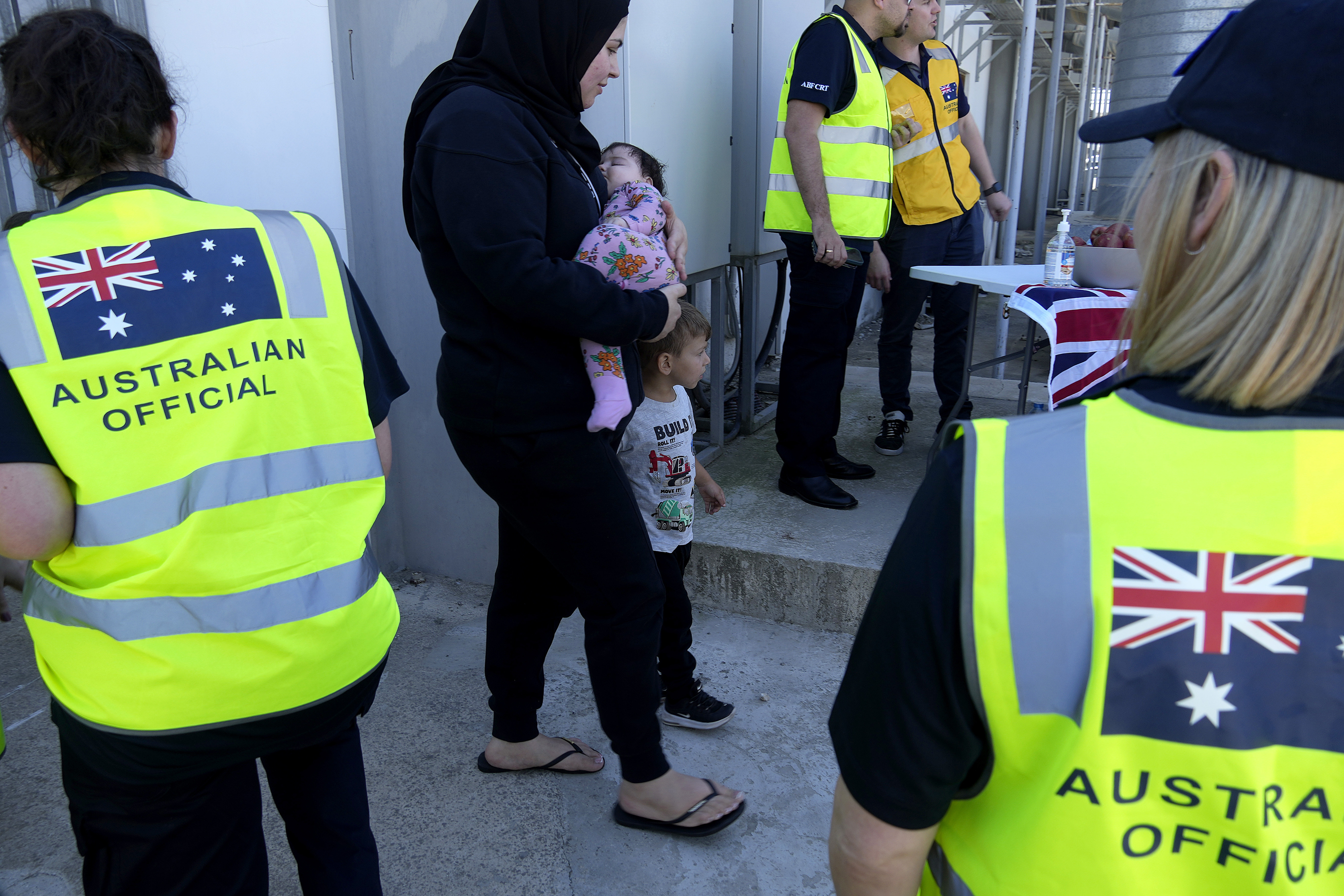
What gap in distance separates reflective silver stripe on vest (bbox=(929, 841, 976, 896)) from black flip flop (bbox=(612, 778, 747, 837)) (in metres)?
1.28

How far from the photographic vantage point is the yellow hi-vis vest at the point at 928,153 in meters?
3.90

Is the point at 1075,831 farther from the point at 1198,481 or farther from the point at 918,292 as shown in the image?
A: the point at 918,292

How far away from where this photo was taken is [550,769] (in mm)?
2346

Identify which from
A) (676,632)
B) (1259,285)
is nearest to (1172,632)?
(1259,285)

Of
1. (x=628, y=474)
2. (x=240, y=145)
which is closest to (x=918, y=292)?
(x=628, y=474)

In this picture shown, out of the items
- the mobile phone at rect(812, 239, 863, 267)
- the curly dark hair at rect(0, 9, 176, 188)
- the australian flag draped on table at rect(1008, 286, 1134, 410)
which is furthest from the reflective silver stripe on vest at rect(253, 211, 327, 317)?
the mobile phone at rect(812, 239, 863, 267)

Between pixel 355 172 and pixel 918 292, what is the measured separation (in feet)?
7.51

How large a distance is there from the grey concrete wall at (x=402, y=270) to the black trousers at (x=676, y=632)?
95cm

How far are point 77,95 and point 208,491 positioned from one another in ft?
1.67

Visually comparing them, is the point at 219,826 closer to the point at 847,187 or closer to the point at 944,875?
the point at 944,875

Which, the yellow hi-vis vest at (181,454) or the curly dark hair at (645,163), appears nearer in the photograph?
the yellow hi-vis vest at (181,454)

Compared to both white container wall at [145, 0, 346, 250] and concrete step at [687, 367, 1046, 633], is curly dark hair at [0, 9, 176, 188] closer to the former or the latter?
white container wall at [145, 0, 346, 250]

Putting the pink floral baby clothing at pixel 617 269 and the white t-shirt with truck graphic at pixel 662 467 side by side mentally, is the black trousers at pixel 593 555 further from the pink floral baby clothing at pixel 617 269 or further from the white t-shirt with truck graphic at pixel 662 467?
the white t-shirt with truck graphic at pixel 662 467

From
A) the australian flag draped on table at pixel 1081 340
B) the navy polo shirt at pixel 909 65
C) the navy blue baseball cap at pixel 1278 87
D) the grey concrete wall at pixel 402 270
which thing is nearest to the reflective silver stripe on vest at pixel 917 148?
the navy polo shirt at pixel 909 65
